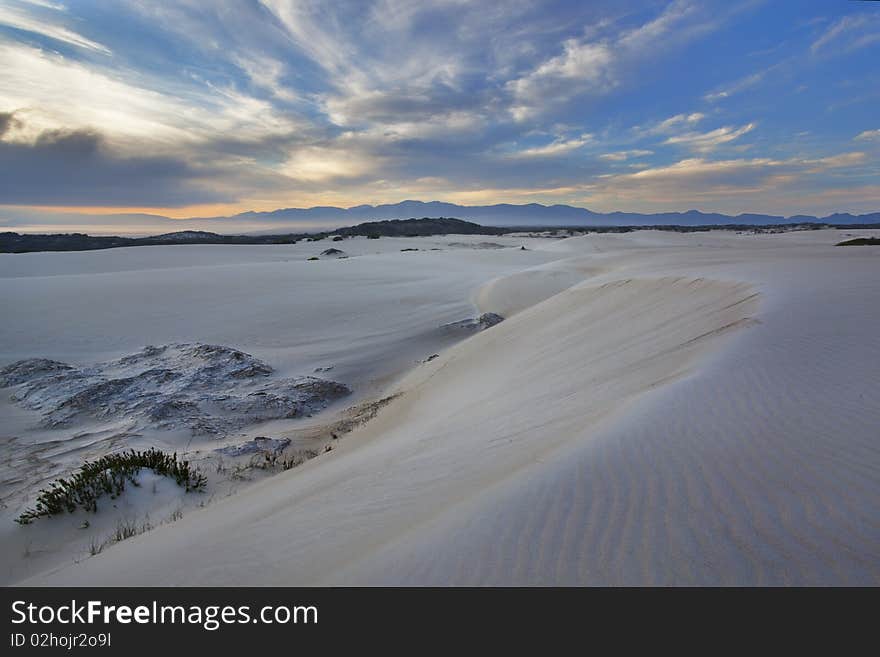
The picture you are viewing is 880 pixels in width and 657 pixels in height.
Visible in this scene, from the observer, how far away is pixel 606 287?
9641mm

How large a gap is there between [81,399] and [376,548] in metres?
6.40

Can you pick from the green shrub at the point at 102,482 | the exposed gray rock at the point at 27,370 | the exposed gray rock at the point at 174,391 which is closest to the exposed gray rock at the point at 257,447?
the green shrub at the point at 102,482

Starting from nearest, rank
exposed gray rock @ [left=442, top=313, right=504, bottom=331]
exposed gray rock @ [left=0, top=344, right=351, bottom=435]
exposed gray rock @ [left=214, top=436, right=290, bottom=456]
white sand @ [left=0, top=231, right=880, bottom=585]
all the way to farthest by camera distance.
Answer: white sand @ [left=0, top=231, right=880, bottom=585] < exposed gray rock @ [left=214, top=436, right=290, bottom=456] < exposed gray rock @ [left=0, top=344, right=351, bottom=435] < exposed gray rock @ [left=442, top=313, right=504, bottom=331]

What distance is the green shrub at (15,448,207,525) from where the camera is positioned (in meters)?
3.67

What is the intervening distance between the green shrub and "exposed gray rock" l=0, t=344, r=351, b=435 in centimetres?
147

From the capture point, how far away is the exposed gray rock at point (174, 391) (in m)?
6.18

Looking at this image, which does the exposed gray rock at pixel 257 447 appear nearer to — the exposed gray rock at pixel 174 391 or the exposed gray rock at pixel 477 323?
the exposed gray rock at pixel 174 391

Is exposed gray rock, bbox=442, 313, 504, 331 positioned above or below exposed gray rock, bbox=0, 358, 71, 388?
below

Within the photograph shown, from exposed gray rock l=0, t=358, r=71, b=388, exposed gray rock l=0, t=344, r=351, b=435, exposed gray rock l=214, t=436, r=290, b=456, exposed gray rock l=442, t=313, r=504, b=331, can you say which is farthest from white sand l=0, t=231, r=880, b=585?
exposed gray rock l=0, t=358, r=71, b=388

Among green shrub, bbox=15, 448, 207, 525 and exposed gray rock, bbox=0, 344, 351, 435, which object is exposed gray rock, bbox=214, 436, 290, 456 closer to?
green shrub, bbox=15, 448, 207, 525
